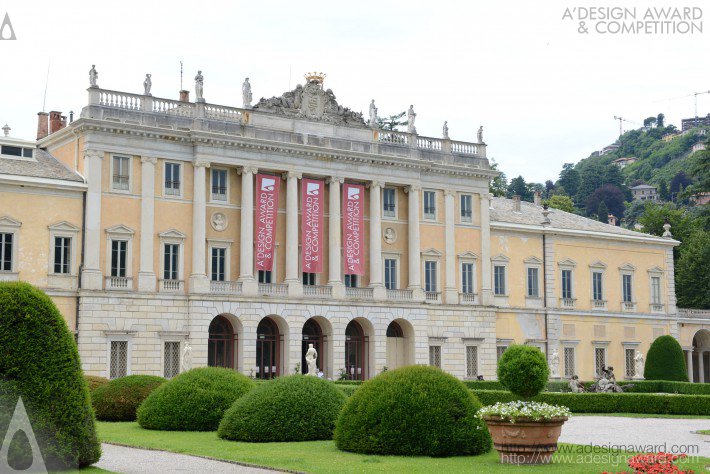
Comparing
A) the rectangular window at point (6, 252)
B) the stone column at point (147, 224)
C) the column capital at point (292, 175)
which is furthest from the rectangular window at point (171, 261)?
the rectangular window at point (6, 252)

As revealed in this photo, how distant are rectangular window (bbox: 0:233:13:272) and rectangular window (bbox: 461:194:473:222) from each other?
26.0 m

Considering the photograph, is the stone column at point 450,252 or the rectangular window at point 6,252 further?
the stone column at point 450,252

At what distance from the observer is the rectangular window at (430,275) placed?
57.0 m

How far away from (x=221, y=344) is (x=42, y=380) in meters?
35.2

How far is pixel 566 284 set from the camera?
62.3 meters

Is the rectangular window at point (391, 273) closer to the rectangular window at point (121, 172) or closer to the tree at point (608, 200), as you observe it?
the rectangular window at point (121, 172)

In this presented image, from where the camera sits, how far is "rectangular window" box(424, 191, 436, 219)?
57.4 metres

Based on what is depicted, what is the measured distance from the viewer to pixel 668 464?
14328 millimetres

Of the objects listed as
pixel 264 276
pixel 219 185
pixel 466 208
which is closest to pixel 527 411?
pixel 264 276

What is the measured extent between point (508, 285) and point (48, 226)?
2769cm

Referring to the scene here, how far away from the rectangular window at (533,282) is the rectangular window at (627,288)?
277 inches

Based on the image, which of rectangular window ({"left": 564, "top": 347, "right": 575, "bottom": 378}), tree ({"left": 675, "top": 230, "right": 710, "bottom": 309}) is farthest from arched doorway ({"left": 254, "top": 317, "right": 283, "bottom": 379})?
tree ({"left": 675, "top": 230, "right": 710, "bottom": 309})

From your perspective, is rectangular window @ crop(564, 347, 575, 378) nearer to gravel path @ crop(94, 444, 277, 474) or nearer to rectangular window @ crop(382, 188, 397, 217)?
rectangular window @ crop(382, 188, 397, 217)

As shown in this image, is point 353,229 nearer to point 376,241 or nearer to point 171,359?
point 376,241
